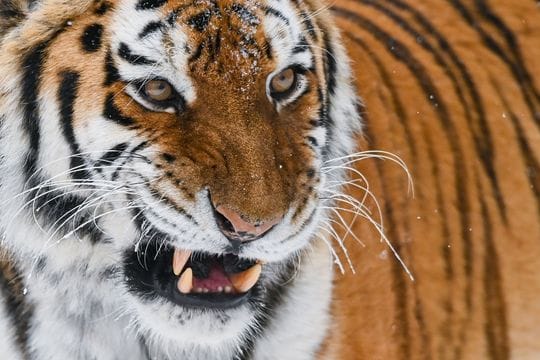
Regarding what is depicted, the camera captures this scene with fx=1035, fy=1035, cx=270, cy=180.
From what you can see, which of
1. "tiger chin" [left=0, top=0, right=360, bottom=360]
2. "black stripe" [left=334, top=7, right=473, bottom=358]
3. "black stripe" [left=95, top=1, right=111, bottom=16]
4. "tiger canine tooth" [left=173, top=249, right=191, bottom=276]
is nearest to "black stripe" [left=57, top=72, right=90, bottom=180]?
"tiger chin" [left=0, top=0, right=360, bottom=360]

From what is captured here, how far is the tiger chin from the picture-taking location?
1.77m

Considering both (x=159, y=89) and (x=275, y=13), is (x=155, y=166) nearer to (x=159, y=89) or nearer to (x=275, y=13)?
(x=159, y=89)

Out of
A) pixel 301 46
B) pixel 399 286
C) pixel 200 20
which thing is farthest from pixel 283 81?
pixel 399 286

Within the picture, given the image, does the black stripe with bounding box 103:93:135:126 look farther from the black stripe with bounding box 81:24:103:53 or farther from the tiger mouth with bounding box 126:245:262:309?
the tiger mouth with bounding box 126:245:262:309

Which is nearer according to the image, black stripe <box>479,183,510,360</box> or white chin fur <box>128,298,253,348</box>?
white chin fur <box>128,298,253,348</box>

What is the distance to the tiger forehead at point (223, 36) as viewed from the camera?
70.2 inches

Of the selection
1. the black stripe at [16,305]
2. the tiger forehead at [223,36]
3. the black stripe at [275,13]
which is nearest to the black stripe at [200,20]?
the tiger forehead at [223,36]

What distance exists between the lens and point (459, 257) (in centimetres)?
254

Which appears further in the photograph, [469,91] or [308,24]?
[469,91]

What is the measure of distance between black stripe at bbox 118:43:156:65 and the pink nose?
0.97ft

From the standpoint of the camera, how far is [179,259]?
1.91 metres

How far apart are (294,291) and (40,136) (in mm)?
641

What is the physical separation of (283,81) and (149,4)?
0.28m

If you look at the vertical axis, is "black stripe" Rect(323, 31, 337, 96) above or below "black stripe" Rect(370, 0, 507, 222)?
above
